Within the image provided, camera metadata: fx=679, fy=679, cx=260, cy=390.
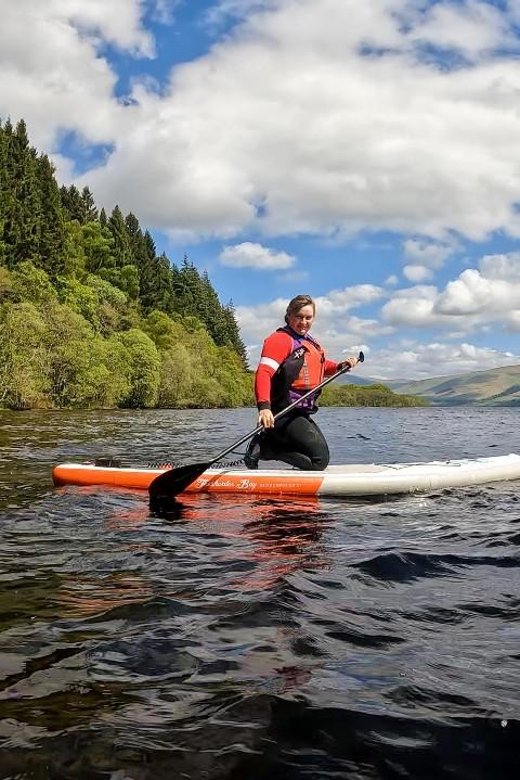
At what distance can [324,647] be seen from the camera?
3.39m

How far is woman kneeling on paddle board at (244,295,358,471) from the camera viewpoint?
874 cm

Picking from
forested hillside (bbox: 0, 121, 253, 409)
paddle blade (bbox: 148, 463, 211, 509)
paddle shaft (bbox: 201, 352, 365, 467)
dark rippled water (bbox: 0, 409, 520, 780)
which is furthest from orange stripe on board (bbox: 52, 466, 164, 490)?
forested hillside (bbox: 0, 121, 253, 409)

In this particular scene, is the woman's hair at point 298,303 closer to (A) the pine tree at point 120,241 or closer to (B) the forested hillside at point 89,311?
(B) the forested hillside at point 89,311

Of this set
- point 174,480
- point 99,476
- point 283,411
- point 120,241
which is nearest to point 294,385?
point 283,411

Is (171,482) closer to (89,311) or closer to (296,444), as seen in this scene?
(296,444)

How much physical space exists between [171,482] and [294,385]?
2.03m

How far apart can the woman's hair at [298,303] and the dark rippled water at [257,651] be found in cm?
316

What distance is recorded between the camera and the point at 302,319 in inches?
345

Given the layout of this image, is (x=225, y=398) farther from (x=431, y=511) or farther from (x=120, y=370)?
(x=431, y=511)

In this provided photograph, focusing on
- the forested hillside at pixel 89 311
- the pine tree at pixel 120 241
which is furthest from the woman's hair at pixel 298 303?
the pine tree at pixel 120 241

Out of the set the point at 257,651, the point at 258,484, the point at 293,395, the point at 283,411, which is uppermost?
the point at 293,395

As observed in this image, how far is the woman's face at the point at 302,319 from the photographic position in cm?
876

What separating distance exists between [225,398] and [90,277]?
20.9 meters

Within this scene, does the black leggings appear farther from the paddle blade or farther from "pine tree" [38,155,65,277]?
"pine tree" [38,155,65,277]
